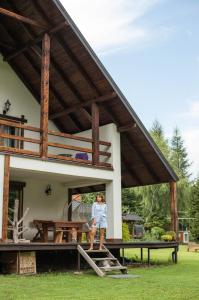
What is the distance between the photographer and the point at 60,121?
15391mm

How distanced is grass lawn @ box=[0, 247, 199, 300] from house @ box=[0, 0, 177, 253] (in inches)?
122

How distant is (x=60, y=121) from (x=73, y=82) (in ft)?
6.45

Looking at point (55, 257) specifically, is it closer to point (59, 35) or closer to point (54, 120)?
point (54, 120)

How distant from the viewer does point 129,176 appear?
15805mm

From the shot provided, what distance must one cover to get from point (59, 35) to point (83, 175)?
387cm

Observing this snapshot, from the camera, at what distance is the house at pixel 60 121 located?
12211 millimetres

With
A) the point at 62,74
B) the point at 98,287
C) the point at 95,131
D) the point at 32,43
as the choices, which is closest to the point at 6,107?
the point at 62,74

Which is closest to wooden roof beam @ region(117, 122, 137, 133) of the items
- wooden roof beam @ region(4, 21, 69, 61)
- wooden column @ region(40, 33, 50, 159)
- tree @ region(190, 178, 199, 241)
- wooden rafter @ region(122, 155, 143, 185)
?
wooden rafter @ region(122, 155, 143, 185)

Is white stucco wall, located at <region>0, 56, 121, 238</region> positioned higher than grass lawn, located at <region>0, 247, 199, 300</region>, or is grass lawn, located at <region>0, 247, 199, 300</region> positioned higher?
white stucco wall, located at <region>0, 56, 121, 238</region>

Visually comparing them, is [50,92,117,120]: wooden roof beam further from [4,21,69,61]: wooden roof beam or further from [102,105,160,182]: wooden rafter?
[4,21,69,61]: wooden roof beam

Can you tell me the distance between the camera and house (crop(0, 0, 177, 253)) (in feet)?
40.1

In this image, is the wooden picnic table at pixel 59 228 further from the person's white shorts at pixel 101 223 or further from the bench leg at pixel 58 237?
the person's white shorts at pixel 101 223

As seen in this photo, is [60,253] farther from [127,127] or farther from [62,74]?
[62,74]

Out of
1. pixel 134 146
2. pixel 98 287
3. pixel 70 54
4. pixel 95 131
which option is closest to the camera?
pixel 98 287
